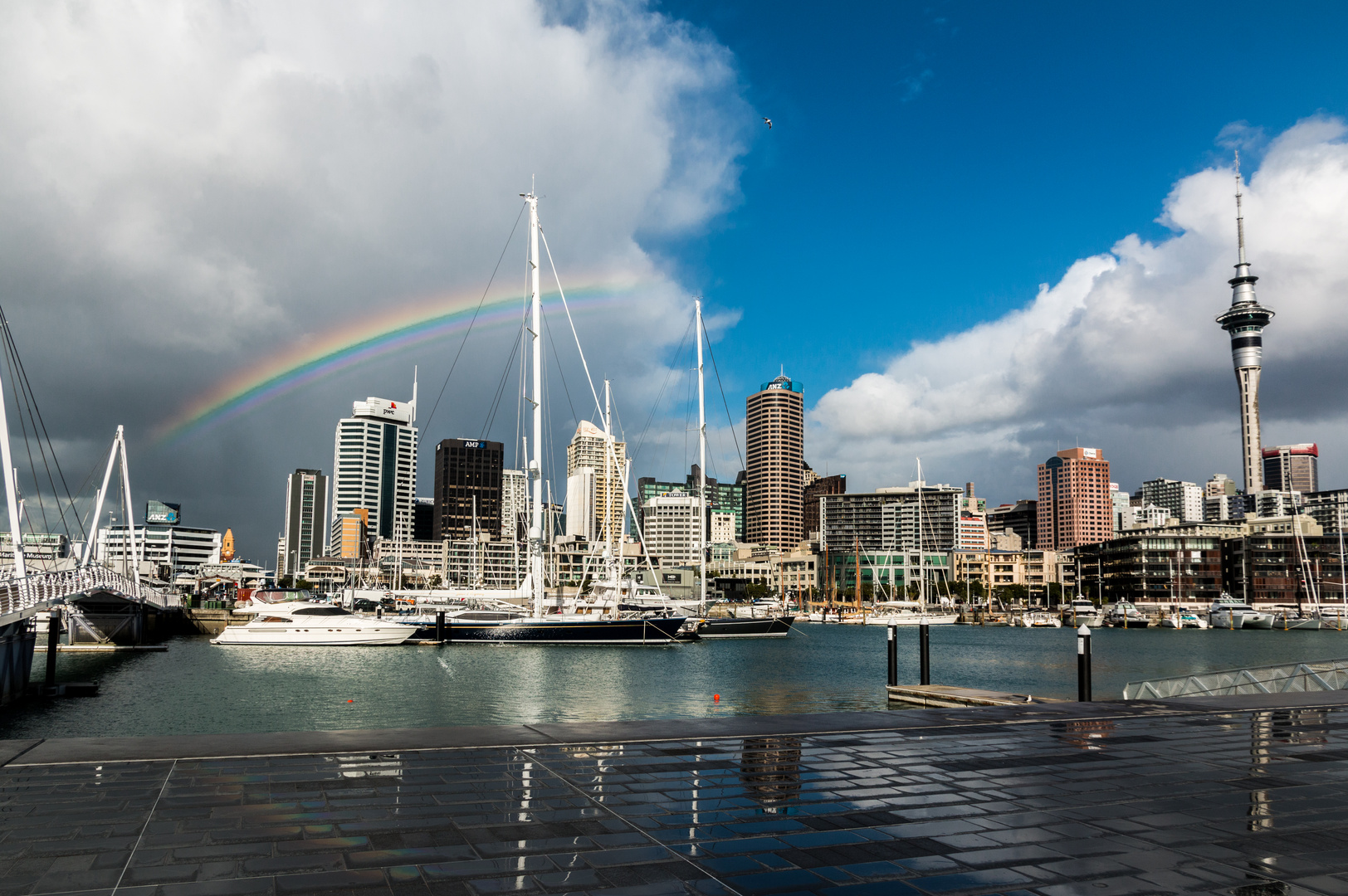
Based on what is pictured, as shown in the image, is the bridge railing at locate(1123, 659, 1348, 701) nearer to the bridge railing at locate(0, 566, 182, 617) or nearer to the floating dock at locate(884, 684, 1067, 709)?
the floating dock at locate(884, 684, 1067, 709)

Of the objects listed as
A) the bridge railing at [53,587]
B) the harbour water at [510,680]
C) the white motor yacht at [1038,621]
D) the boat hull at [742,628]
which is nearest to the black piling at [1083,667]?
the harbour water at [510,680]

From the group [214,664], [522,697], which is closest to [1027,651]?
[522,697]

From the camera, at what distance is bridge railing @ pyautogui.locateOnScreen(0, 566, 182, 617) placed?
121 feet

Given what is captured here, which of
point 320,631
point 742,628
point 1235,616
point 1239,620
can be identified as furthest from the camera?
point 1235,616

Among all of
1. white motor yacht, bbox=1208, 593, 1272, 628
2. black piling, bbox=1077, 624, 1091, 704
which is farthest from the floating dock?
white motor yacht, bbox=1208, 593, 1272, 628

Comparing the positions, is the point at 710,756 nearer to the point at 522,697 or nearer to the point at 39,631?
the point at 522,697

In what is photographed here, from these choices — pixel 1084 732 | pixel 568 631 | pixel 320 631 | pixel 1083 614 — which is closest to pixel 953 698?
pixel 1084 732

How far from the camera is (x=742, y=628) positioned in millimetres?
97562

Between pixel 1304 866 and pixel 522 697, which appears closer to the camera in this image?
pixel 1304 866

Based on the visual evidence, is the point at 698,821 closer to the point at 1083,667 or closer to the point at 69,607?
the point at 1083,667

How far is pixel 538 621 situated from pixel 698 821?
69.3 metres

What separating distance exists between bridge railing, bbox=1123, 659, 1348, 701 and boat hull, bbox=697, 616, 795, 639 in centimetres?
7504

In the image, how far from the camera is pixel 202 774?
9.65 m

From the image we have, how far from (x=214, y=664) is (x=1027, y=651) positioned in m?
72.6
